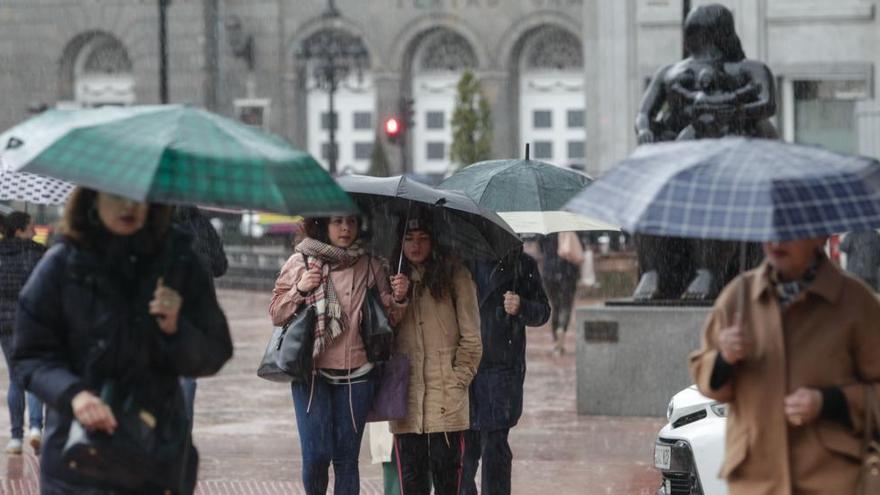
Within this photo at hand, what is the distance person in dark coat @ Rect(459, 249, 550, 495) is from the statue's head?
13.9 ft

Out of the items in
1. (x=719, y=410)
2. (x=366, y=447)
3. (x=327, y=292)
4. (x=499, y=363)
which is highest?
(x=327, y=292)

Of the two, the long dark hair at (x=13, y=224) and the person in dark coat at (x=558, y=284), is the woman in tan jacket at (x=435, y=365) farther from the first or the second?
the person in dark coat at (x=558, y=284)

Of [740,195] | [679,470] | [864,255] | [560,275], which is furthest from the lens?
[560,275]

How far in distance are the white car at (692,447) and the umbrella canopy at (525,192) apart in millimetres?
A: 1067

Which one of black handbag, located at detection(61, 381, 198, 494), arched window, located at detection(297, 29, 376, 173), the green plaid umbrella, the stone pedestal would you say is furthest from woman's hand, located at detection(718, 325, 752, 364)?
arched window, located at detection(297, 29, 376, 173)

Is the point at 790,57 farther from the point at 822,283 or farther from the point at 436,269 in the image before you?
the point at 822,283

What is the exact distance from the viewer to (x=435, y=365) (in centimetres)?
884

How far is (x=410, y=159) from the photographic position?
53.9 meters

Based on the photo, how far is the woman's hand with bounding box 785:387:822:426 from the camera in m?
5.45

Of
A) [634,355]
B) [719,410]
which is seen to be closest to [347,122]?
[634,355]

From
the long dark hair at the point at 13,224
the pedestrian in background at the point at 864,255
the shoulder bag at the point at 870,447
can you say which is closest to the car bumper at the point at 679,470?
the shoulder bag at the point at 870,447

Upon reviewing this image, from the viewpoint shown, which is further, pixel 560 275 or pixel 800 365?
pixel 560 275

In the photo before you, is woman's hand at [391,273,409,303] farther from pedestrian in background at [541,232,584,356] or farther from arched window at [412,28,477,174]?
arched window at [412,28,477,174]

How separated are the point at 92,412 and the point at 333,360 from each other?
320cm
